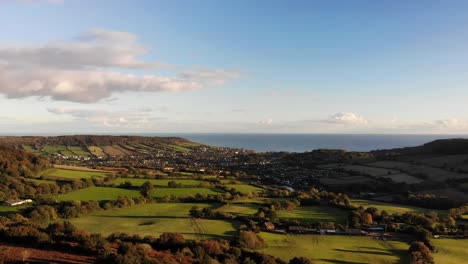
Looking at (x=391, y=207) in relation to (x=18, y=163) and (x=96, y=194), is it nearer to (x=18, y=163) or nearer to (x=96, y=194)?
(x=96, y=194)

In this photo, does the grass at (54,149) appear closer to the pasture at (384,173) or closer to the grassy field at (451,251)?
the pasture at (384,173)

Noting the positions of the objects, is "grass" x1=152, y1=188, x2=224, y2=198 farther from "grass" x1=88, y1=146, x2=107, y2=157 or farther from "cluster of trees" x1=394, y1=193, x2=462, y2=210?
"grass" x1=88, y1=146, x2=107, y2=157

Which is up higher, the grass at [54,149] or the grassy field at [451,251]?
the grass at [54,149]

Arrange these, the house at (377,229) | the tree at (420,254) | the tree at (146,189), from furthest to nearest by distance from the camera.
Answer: the tree at (146,189)
the house at (377,229)
the tree at (420,254)

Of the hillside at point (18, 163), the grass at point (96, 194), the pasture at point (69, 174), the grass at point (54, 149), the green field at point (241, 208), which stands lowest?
the green field at point (241, 208)

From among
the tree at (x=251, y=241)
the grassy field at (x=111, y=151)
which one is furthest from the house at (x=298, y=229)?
the grassy field at (x=111, y=151)

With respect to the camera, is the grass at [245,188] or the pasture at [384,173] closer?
the grass at [245,188]

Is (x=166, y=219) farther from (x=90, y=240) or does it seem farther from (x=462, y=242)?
(x=462, y=242)
